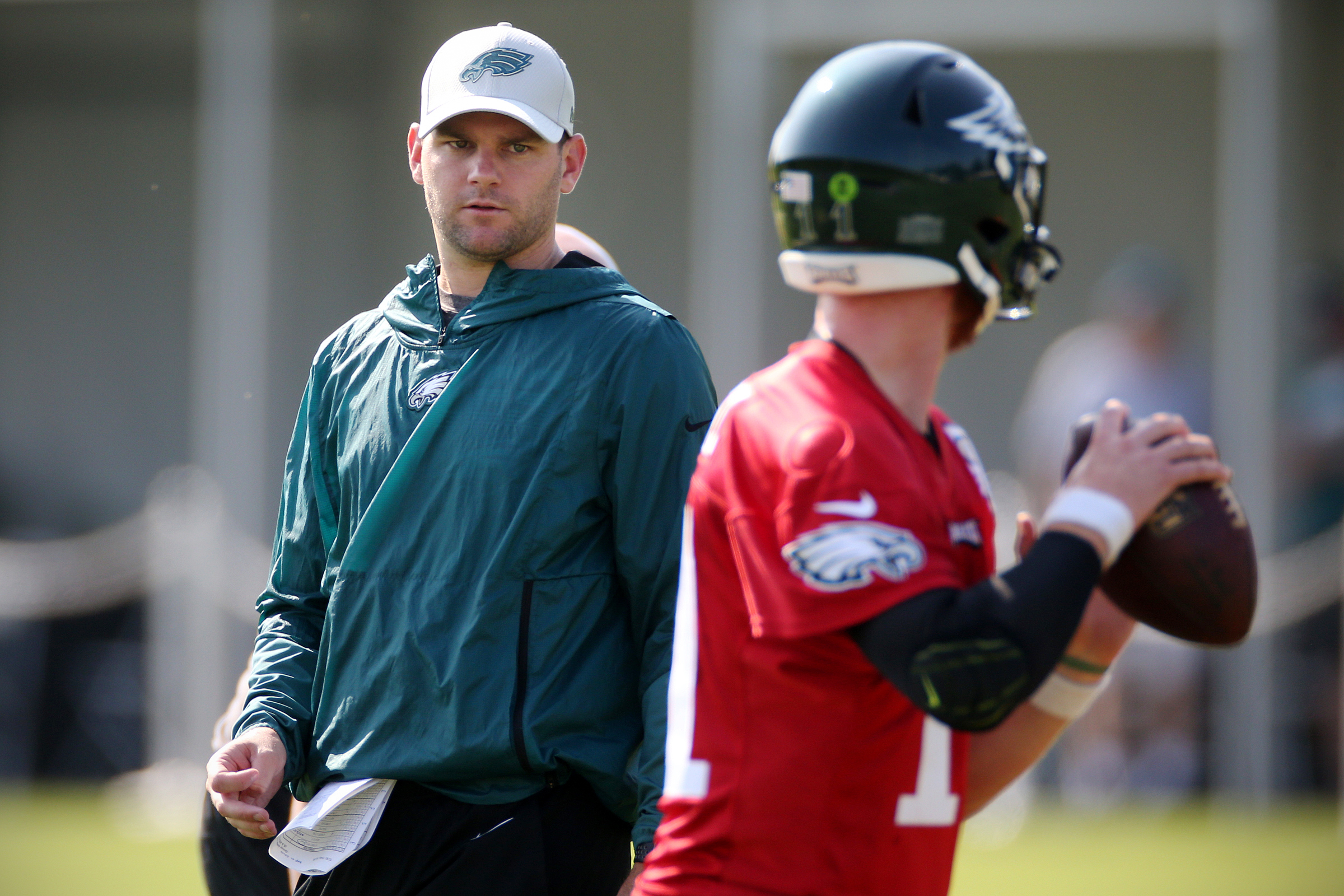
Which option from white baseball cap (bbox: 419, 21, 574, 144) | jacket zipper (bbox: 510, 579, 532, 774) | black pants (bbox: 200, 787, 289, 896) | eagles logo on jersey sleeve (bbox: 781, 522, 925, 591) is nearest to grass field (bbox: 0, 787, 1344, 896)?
black pants (bbox: 200, 787, 289, 896)

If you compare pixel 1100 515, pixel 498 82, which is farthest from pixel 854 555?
pixel 498 82

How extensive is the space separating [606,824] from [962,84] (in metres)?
1.57

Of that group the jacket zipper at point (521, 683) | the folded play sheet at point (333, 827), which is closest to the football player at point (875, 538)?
the jacket zipper at point (521, 683)

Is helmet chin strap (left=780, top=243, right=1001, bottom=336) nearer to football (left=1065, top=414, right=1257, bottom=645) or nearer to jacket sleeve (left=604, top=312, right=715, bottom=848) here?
football (left=1065, top=414, right=1257, bottom=645)

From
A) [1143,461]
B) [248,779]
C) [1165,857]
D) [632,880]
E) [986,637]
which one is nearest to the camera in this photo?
[986,637]

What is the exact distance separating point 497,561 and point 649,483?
12.4 inches

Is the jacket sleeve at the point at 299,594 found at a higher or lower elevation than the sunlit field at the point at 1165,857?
higher

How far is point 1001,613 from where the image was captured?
6.49 ft

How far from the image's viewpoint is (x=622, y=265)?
12125mm

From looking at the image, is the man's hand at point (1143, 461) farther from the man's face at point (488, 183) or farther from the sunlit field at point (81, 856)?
the sunlit field at point (81, 856)

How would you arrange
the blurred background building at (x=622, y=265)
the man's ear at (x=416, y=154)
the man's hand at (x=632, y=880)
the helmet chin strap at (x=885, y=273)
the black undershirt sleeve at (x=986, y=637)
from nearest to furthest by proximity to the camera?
1. the black undershirt sleeve at (x=986, y=637)
2. the helmet chin strap at (x=885, y=273)
3. the man's hand at (x=632, y=880)
4. the man's ear at (x=416, y=154)
5. the blurred background building at (x=622, y=265)

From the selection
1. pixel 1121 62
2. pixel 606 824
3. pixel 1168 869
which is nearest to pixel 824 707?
pixel 606 824

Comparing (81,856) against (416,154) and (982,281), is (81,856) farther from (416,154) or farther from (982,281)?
(982,281)

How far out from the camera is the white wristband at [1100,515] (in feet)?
6.73
